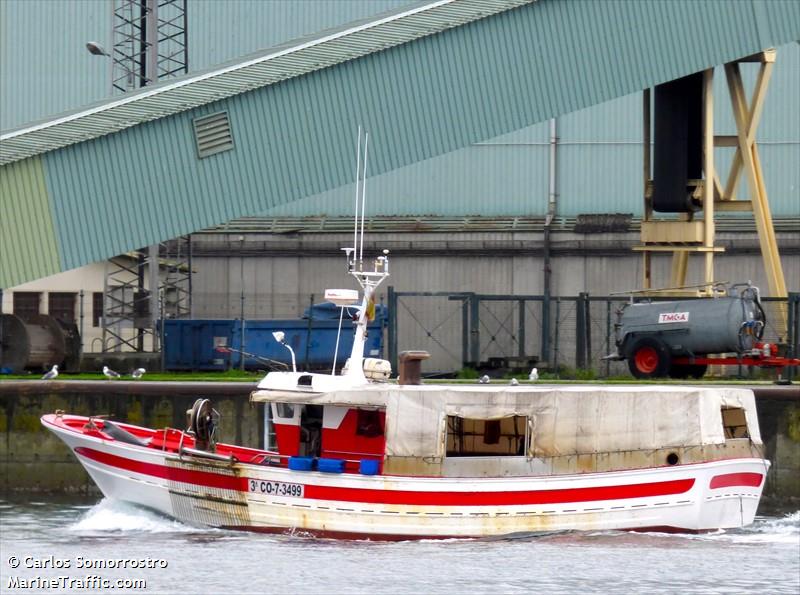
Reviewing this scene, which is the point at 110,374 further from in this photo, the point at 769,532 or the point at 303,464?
the point at 769,532

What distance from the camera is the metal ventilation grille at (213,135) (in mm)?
34031

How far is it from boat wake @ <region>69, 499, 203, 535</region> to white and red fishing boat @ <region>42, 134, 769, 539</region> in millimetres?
982

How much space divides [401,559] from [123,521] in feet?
18.9

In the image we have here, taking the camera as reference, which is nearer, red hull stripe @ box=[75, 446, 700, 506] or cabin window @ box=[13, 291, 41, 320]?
red hull stripe @ box=[75, 446, 700, 506]

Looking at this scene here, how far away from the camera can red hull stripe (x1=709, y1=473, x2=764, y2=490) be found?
2442cm

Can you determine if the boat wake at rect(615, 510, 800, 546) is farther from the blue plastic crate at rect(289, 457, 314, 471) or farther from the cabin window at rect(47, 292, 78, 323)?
the cabin window at rect(47, 292, 78, 323)

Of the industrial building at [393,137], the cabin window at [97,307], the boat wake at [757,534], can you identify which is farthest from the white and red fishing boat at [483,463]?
the cabin window at [97,307]

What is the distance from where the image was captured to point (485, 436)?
25391 mm

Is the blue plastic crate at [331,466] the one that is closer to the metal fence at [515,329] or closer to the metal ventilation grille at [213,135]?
the metal ventilation grille at [213,135]

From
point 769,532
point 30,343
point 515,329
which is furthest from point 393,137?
point 769,532

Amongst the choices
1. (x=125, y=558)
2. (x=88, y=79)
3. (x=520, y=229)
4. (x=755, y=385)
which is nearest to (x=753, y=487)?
(x=755, y=385)

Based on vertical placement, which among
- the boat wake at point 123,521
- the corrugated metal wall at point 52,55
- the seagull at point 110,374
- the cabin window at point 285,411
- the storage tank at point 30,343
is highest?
the corrugated metal wall at point 52,55

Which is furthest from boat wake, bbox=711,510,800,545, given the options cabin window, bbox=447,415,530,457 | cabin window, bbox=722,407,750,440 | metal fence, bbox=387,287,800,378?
metal fence, bbox=387,287,800,378

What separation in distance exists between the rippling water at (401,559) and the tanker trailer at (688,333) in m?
8.76
